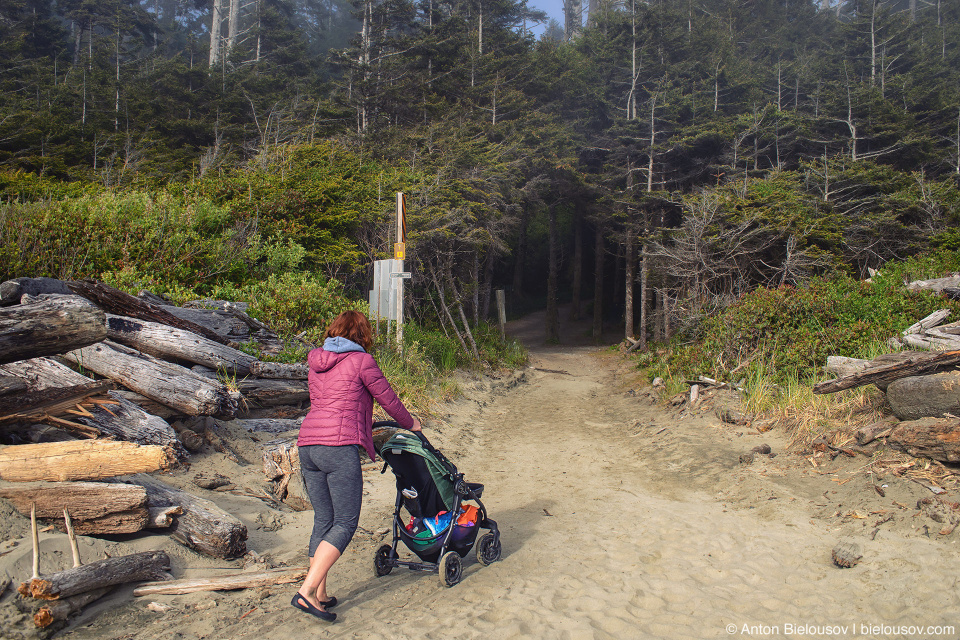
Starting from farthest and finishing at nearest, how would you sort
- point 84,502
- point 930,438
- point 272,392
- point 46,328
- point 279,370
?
point 279,370
point 272,392
point 930,438
point 46,328
point 84,502

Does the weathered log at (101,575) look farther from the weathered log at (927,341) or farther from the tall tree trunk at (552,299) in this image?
the tall tree trunk at (552,299)

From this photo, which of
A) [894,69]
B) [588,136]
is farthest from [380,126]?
[894,69]

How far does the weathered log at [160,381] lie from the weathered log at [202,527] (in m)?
1.39

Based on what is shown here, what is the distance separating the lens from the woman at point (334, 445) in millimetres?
3650

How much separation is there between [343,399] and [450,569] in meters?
1.55

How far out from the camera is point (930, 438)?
5566 mm

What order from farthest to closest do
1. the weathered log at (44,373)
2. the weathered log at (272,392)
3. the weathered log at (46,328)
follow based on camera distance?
the weathered log at (272,392) < the weathered log at (44,373) < the weathered log at (46,328)

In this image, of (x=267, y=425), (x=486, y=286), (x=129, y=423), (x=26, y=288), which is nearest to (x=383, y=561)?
(x=129, y=423)

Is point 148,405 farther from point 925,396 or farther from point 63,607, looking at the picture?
point 925,396

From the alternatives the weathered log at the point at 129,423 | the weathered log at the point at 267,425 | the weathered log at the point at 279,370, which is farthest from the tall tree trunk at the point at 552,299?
the weathered log at the point at 129,423

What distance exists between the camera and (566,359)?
21.3 m

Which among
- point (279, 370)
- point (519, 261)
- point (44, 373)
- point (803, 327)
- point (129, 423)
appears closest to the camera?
point (44, 373)

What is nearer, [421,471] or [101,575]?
[101,575]

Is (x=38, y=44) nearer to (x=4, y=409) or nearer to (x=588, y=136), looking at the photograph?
(x=588, y=136)
